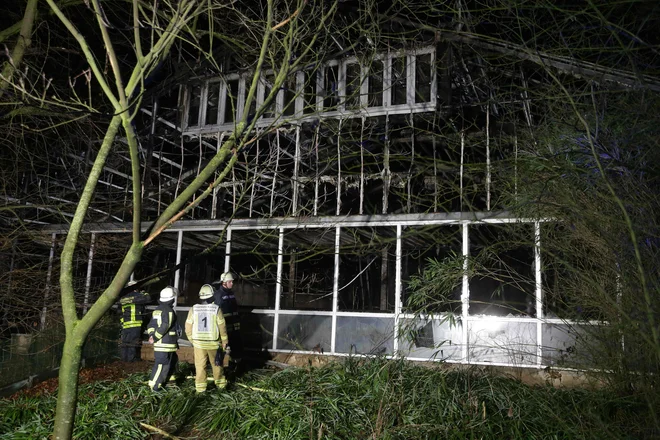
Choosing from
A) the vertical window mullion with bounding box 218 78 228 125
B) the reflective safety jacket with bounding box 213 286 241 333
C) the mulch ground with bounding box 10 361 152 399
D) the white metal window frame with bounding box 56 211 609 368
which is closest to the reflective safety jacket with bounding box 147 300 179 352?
the reflective safety jacket with bounding box 213 286 241 333

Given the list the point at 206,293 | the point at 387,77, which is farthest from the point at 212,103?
the point at 206,293

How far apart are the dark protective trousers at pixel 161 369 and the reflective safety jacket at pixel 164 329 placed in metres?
0.09

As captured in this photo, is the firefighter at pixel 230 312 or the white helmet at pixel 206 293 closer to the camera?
the white helmet at pixel 206 293

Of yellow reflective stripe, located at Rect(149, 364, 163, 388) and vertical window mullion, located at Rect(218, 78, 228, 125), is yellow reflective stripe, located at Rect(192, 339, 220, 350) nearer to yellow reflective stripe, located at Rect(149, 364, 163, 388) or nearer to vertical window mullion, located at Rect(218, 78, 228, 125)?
yellow reflective stripe, located at Rect(149, 364, 163, 388)

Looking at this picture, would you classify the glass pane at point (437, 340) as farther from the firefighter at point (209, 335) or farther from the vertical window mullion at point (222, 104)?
the vertical window mullion at point (222, 104)

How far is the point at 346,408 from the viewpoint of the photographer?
24.5 ft

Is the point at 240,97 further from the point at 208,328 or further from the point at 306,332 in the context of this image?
the point at 208,328

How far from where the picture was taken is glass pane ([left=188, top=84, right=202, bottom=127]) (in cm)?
1351

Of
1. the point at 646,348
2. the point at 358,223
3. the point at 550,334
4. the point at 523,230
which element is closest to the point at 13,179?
the point at 358,223

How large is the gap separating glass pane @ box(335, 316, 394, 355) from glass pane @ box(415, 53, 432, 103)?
15.7 ft

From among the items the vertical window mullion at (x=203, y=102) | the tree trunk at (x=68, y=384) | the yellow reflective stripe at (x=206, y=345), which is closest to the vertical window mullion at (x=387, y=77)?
the vertical window mullion at (x=203, y=102)

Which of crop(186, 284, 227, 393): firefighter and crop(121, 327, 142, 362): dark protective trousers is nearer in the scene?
crop(186, 284, 227, 393): firefighter

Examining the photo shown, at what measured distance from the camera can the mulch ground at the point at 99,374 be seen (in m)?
9.21

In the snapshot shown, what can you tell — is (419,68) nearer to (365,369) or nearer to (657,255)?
(365,369)
